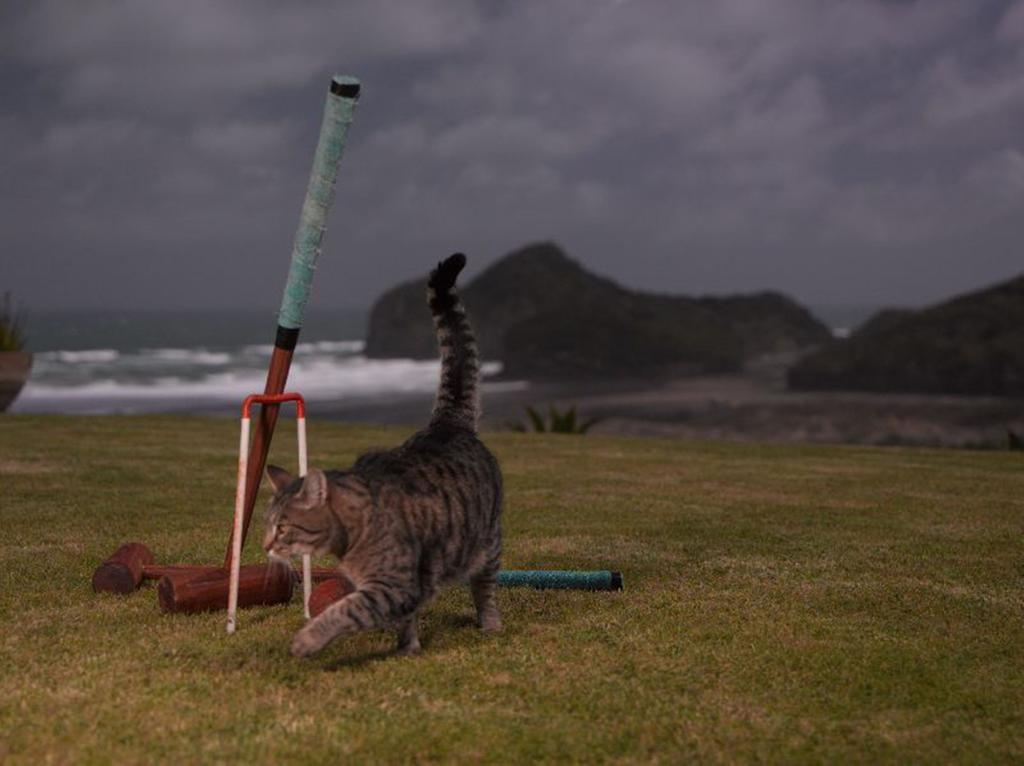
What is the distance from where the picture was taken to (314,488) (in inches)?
167

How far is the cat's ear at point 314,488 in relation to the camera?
13.9 ft

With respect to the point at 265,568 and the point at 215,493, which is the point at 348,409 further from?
the point at 265,568

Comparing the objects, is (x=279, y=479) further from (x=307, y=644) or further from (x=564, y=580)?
(x=564, y=580)

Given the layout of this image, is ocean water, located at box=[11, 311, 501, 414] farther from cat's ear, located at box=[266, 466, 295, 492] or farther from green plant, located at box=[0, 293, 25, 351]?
cat's ear, located at box=[266, 466, 295, 492]

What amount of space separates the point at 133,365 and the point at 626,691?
204ft

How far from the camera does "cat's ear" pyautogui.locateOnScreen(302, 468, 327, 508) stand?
167 inches

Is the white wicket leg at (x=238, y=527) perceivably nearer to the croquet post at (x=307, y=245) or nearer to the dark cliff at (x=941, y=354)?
the croquet post at (x=307, y=245)

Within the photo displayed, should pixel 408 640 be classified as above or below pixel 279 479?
below

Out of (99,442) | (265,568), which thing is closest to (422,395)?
(99,442)

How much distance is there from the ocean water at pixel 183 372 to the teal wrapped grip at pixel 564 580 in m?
24.1

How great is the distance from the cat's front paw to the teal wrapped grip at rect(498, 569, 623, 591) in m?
1.65

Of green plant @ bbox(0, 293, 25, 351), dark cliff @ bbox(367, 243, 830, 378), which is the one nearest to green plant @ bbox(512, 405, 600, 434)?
green plant @ bbox(0, 293, 25, 351)

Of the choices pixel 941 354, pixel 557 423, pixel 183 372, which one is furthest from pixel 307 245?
pixel 183 372

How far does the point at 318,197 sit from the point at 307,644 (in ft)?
6.74
